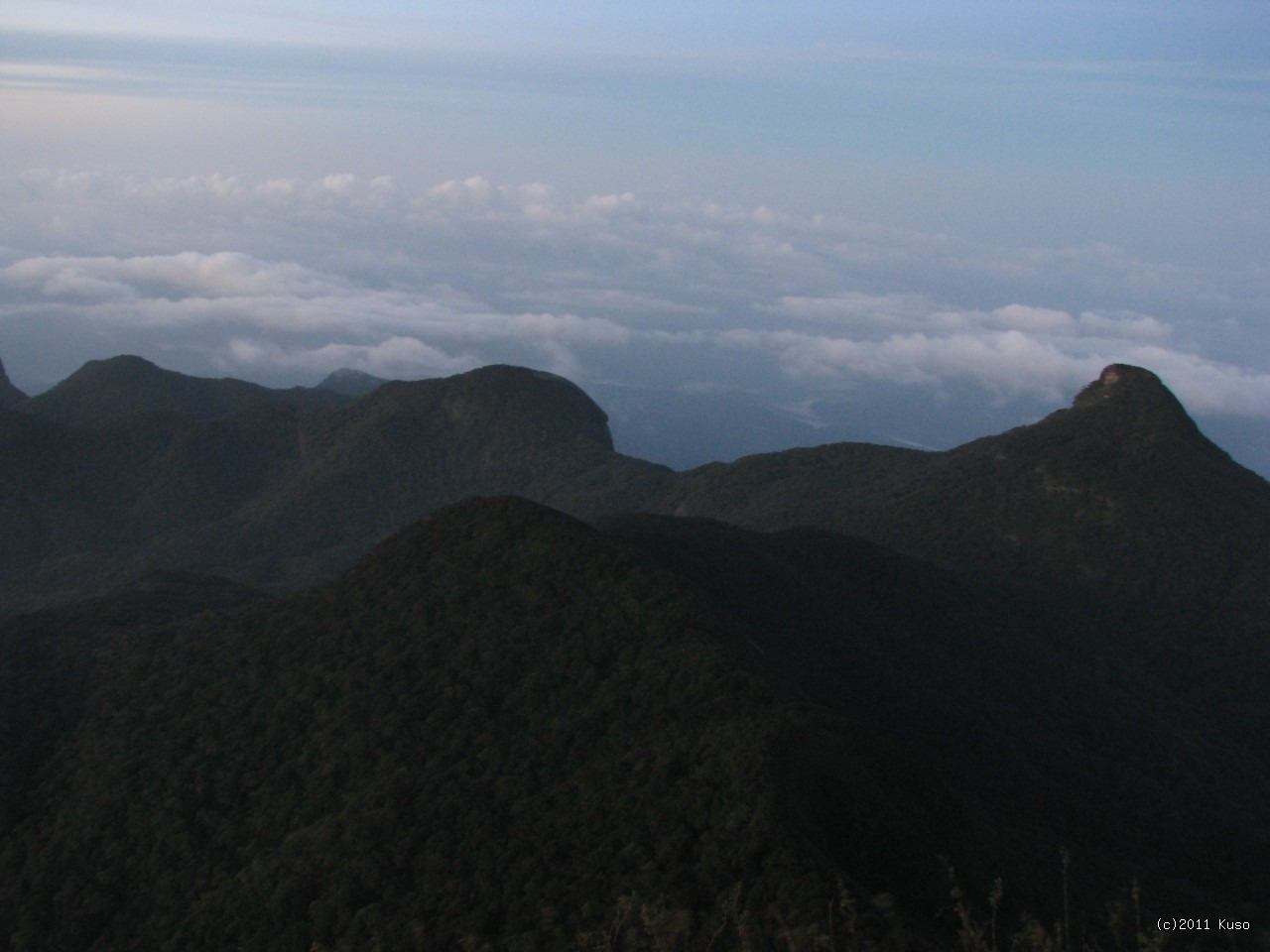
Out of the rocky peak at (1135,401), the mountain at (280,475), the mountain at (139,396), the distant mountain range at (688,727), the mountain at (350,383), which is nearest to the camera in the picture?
the distant mountain range at (688,727)

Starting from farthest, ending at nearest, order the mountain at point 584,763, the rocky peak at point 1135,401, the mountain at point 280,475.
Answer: the mountain at point 280,475 < the rocky peak at point 1135,401 < the mountain at point 584,763

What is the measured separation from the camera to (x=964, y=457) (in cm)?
6794

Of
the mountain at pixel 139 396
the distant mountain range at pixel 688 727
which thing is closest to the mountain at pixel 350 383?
the mountain at pixel 139 396

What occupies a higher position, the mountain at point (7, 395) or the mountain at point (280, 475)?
the mountain at point (7, 395)

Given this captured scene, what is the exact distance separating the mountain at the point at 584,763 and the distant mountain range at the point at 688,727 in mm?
114

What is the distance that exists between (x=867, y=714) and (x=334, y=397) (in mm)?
89608

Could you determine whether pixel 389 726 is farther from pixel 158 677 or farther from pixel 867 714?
pixel 867 714

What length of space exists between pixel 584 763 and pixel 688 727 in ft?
9.04

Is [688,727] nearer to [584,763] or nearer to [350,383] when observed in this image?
[584,763]

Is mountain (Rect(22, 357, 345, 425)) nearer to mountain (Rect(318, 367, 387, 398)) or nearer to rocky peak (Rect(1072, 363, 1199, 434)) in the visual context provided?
mountain (Rect(318, 367, 387, 398))

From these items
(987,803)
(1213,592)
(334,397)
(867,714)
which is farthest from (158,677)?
(334,397)

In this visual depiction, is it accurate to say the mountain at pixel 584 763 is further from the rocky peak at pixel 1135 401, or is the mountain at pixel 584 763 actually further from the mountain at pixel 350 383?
the mountain at pixel 350 383

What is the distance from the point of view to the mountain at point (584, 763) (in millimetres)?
23703

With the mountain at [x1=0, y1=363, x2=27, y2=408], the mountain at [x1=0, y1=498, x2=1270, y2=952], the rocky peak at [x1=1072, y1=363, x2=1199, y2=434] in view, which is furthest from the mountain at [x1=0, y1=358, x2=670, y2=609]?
the mountain at [x1=0, y1=498, x2=1270, y2=952]
